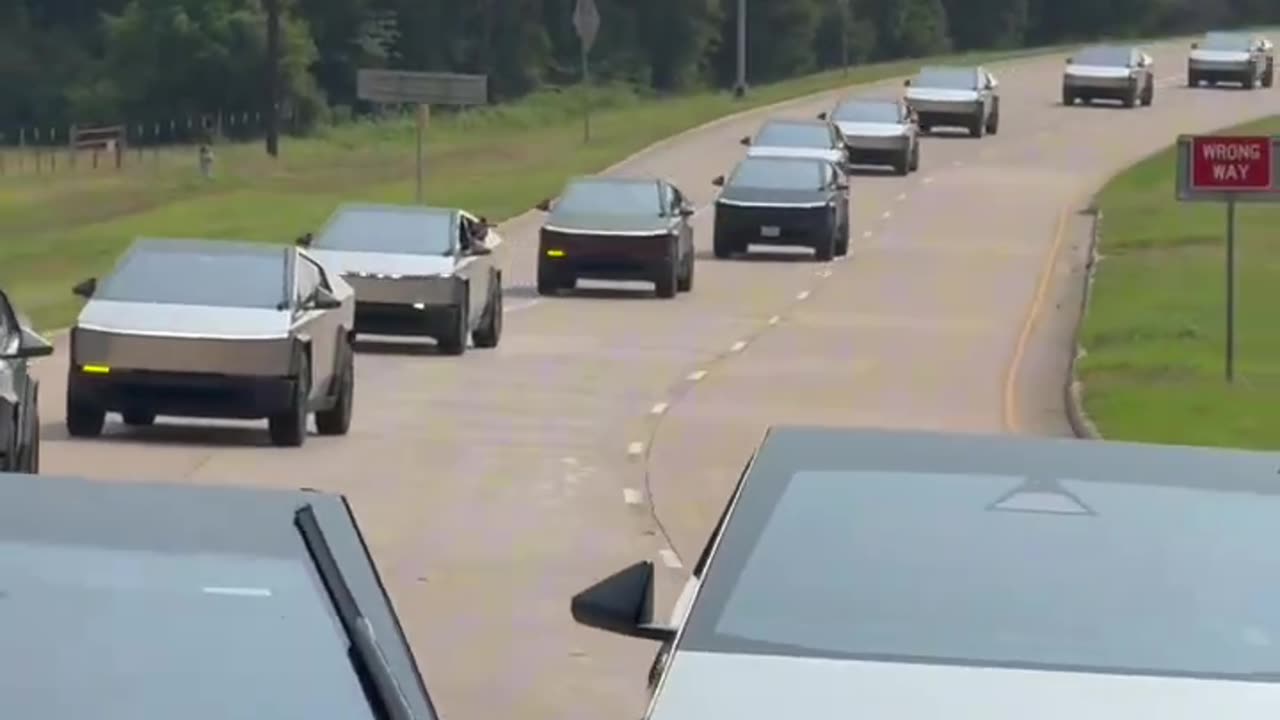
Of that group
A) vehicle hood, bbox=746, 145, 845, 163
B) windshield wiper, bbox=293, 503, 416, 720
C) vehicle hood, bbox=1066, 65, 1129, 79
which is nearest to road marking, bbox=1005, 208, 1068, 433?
vehicle hood, bbox=746, 145, 845, 163

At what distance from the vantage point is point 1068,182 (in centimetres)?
6331

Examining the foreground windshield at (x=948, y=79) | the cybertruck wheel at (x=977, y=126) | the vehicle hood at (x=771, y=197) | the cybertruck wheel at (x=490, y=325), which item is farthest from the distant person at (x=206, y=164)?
the cybertruck wheel at (x=490, y=325)

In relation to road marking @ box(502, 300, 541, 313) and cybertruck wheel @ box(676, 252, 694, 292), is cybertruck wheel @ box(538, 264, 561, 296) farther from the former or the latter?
cybertruck wheel @ box(676, 252, 694, 292)

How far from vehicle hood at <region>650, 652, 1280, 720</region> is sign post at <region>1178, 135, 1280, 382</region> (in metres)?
21.6

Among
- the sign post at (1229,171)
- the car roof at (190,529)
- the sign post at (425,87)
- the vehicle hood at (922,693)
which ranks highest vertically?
the car roof at (190,529)

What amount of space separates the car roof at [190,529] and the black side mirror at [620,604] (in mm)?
1594

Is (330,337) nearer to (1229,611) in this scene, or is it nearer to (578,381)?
(578,381)

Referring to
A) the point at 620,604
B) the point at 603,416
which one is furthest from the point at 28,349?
the point at 620,604

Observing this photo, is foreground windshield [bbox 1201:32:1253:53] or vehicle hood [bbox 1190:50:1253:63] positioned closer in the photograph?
vehicle hood [bbox 1190:50:1253:63]

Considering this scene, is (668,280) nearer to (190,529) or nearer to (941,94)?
(190,529)

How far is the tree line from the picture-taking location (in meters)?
113

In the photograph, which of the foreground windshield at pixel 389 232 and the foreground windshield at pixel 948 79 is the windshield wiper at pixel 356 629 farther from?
the foreground windshield at pixel 948 79

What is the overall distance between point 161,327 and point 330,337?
1.64m

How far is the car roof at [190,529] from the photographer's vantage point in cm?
577
